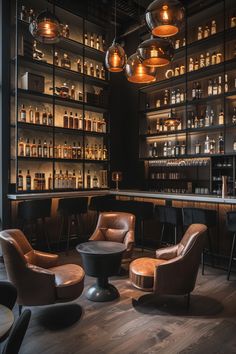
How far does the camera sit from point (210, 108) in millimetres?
6035

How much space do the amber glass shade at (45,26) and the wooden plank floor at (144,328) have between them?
A: 2876 millimetres

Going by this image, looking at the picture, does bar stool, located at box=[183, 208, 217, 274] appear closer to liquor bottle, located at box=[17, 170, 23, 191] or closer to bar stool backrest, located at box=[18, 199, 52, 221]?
bar stool backrest, located at box=[18, 199, 52, 221]

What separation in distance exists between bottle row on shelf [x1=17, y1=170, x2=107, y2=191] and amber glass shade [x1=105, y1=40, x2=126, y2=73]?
2638 millimetres

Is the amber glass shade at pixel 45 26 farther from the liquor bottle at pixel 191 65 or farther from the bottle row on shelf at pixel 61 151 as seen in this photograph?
the liquor bottle at pixel 191 65

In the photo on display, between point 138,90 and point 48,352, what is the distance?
573 centimetres

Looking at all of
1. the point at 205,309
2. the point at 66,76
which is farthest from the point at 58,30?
the point at 205,309

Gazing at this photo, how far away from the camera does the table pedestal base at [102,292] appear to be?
3.32m

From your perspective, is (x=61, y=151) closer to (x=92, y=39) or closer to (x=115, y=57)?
(x=92, y=39)

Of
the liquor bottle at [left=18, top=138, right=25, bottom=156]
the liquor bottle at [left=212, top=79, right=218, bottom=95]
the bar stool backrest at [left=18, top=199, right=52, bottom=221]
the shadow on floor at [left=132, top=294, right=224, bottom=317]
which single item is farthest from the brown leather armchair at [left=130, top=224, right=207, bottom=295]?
the liquor bottle at [left=212, top=79, right=218, bottom=95]

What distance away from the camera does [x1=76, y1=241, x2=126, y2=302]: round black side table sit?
3209 millimetres

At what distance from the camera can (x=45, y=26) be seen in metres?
3.19

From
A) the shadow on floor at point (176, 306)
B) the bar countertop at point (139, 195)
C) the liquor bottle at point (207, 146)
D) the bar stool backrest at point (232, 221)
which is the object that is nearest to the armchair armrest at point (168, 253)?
the shadow on floor at point (176, 306)

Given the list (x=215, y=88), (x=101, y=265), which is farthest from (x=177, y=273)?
(x=215, y=88)

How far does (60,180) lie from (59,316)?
10.9 feet
